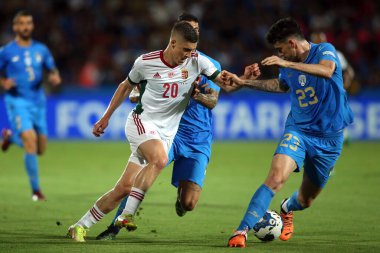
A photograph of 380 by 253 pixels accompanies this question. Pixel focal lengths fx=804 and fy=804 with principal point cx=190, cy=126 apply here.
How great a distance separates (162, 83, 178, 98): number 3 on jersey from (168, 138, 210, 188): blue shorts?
0.85 meters

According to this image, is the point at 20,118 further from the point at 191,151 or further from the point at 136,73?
the point at 136,73

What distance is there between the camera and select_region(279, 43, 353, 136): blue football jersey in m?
7.66

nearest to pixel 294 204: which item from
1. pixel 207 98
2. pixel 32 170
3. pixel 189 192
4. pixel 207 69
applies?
pixel 189 192

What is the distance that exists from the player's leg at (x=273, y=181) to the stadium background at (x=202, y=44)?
12651 mm

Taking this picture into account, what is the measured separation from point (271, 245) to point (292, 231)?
0.61 m

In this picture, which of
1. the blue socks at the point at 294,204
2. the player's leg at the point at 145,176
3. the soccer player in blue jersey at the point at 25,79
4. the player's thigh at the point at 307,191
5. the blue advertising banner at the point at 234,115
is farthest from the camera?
the blue advertising banner at the point at 234,115

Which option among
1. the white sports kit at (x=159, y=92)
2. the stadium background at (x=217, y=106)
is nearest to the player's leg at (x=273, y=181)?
the white sports kit at (x=159, y=92)

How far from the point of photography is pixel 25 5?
22.7 metres

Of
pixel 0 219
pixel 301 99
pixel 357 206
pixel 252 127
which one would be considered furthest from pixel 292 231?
pixel 252 127

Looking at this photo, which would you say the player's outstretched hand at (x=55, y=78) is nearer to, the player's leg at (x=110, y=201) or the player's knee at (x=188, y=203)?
the player's knee at (x=188, y=203)

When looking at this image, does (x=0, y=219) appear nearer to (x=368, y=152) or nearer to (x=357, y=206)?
A: (x=357, y=206)

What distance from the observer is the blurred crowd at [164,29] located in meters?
21.2

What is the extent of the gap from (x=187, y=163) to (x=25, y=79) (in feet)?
14.6

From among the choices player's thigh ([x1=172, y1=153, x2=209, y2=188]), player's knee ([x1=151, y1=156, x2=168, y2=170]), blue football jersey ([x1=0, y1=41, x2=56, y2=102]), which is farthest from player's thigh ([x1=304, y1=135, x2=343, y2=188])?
blue football jersey ([x1=0, y1=41, x2=56, y2=102])
